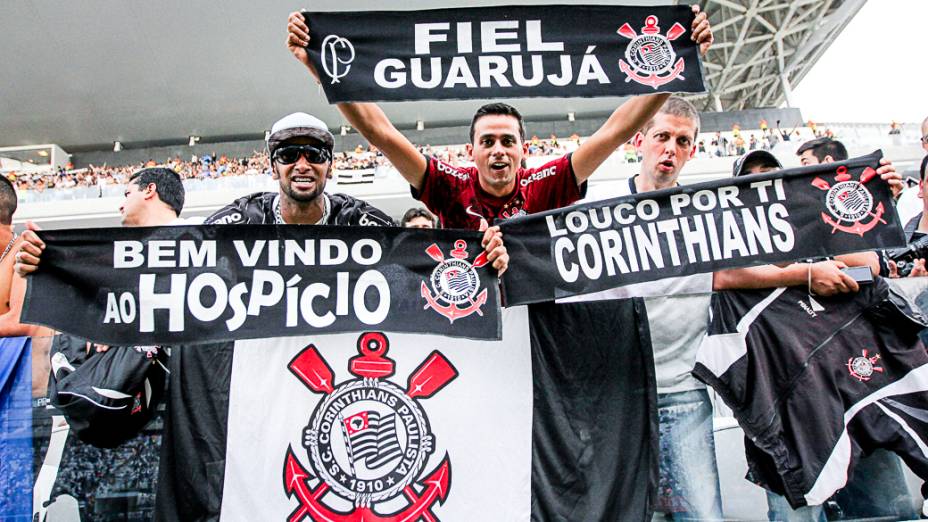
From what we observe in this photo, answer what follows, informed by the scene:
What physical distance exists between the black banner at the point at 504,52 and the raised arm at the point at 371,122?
0.17 feet

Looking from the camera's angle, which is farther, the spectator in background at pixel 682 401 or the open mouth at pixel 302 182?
the open mouth at pixel 302 182

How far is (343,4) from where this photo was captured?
27.7 meters

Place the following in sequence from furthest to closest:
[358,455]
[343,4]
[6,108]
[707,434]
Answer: [6,108]
[343,4]
[707,434]
[358,455]

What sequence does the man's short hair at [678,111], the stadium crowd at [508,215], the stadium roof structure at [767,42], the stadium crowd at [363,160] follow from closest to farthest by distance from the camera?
the stadium crowd at [508,215], the man's short hair at [678,111], the stadium crowd at [363,160], the stadium roof structure at [767,42]

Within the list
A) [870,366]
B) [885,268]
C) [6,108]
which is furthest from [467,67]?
[6,108]

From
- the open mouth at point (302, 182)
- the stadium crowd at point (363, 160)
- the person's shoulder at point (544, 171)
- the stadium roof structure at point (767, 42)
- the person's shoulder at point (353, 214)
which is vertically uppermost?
the stadium roof structure at point (767, 42)

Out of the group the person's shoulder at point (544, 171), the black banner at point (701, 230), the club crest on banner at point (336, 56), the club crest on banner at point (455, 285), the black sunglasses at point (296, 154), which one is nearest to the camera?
the club crest on banner at point (455, 285)

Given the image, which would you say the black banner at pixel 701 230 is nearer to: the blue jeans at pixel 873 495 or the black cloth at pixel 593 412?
the black cloth at pixel 593 412

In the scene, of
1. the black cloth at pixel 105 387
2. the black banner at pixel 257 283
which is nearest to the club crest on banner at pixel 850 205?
the black banner at pixel 257 283

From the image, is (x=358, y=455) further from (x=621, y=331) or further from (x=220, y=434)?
(x=621, y=331)

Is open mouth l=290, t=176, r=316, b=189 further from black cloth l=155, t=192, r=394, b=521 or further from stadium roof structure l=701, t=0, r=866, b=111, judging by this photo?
stadium roof structure l=701, t=0, r=866, b=111

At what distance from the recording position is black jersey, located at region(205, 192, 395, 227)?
3662 mm

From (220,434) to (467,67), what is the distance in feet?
6.68

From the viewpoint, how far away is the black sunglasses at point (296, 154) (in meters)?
3.45
